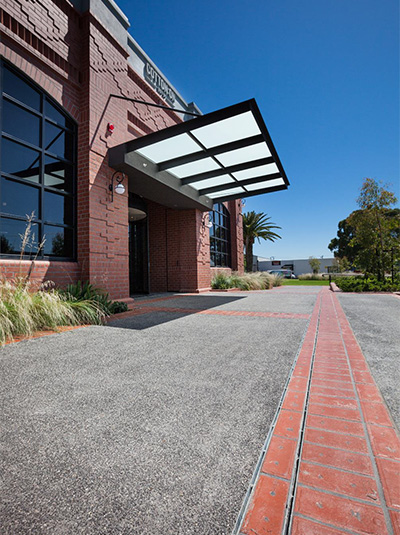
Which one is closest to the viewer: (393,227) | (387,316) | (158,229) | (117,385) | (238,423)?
(238,423)

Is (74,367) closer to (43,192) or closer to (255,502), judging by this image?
(255,502)

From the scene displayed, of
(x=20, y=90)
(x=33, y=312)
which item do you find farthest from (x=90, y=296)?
(x=20, y=90)

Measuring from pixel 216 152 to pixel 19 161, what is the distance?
15.0ft

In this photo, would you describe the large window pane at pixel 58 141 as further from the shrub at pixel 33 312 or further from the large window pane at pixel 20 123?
the shrub at pixel 33 312

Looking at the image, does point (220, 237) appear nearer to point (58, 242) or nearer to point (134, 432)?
point (58, 242)

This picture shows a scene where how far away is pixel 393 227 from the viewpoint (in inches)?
539

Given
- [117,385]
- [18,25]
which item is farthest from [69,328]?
[18,25]

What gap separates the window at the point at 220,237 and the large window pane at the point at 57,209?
832 cm

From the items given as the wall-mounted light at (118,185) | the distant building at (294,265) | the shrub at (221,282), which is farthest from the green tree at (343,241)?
the wall-mounted light at (118,185)

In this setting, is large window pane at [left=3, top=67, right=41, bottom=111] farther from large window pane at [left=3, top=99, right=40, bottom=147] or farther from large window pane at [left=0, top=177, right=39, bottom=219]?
large window pane at [left=0, top=177, right=39, bottom=219]

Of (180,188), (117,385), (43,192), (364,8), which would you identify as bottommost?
(117,385)

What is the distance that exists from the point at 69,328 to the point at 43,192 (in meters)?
3.17

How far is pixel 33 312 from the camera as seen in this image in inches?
154

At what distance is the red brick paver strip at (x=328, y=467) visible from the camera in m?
0.92
